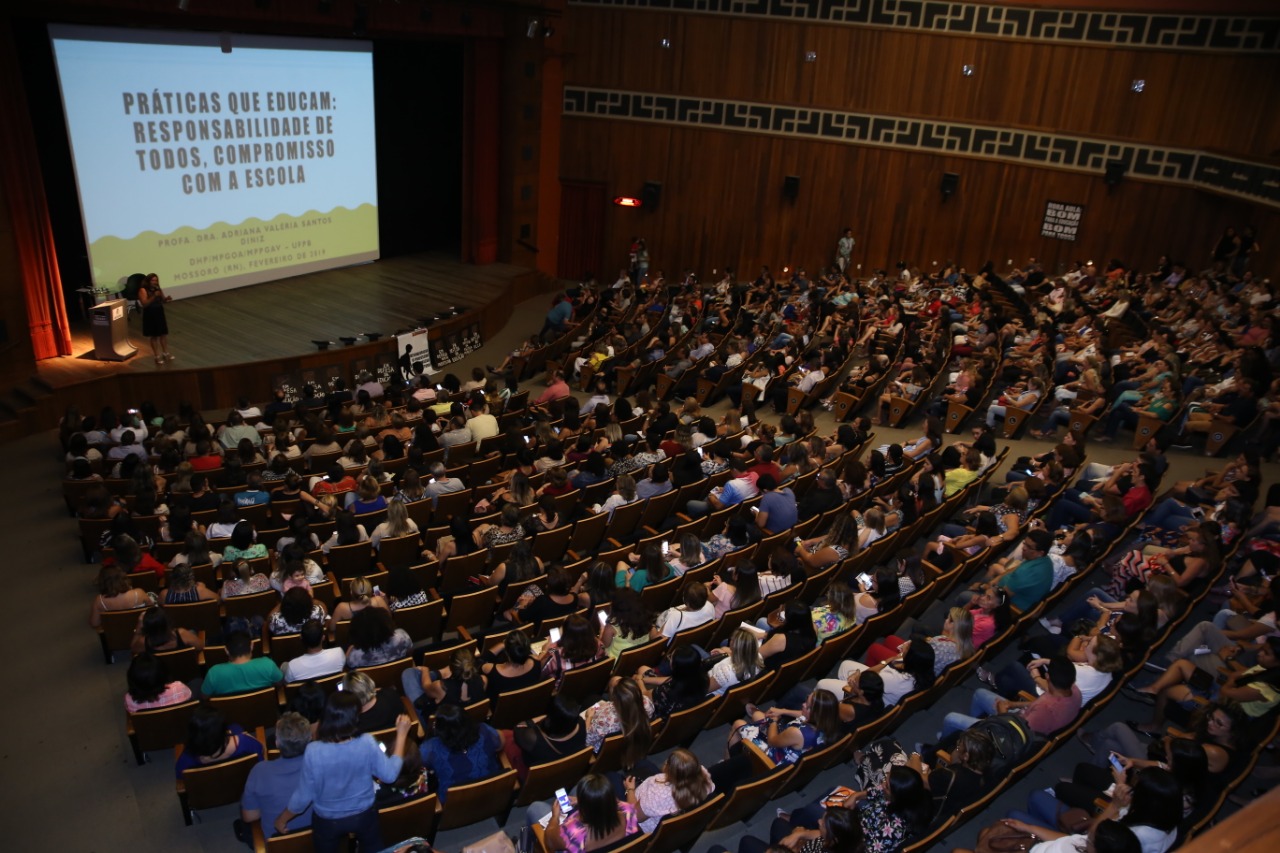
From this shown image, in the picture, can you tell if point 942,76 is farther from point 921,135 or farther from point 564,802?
point 564,802

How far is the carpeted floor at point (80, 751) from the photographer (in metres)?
4.62

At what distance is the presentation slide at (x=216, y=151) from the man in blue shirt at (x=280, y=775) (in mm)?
9466

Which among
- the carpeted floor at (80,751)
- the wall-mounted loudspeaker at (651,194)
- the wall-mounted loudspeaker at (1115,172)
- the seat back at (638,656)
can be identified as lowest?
the carpeted floor at (80,751)

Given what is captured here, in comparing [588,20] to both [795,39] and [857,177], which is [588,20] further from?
[857,177]

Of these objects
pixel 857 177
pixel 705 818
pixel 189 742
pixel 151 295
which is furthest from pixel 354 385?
pixel 857 177

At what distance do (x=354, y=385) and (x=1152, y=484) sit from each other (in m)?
9.18

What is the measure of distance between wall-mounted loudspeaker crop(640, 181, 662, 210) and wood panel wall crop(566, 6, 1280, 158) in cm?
185

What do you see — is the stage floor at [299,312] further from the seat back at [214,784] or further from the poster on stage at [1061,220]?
the poster on stage at [1061,220]

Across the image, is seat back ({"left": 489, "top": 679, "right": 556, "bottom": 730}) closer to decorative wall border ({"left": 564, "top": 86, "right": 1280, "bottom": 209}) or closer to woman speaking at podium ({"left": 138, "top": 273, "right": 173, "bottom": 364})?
woman speaking at podium ({"left": 138, "top": 273, "right": 173, "bottom": 364})

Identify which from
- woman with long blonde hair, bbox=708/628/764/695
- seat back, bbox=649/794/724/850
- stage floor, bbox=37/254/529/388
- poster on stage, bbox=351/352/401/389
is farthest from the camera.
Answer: poster on stage, bbox=351/352/401/389

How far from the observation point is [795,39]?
17203 millimetres

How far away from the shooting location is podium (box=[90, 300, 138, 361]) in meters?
10.5

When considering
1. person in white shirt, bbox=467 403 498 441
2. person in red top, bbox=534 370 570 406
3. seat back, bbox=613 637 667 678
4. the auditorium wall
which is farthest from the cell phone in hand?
the auditorium wall

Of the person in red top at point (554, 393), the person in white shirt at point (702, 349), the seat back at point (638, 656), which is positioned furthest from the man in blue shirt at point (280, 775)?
the person in white shirt at point (702, 349)
